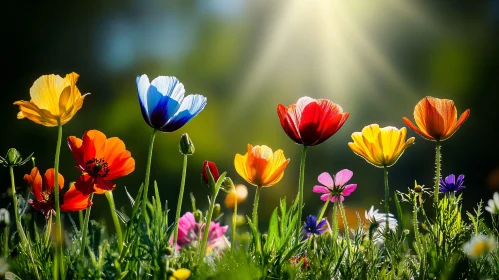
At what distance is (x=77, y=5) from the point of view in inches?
203

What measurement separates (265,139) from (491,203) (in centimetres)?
379

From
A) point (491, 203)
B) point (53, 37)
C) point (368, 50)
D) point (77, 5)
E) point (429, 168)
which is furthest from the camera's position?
point (368, 50)

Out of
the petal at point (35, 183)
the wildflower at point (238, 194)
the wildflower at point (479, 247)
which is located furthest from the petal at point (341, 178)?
the petal at point (35, 183)

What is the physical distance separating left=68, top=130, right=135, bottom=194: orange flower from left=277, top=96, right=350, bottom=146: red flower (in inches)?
11.7

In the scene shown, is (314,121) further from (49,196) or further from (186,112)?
(49,196)

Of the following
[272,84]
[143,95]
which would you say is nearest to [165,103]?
[143,95]

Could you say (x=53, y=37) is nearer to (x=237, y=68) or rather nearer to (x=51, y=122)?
(x=237, y=68)

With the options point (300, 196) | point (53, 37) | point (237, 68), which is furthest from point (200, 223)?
point (237, 68)

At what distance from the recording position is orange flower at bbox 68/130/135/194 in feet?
3.20

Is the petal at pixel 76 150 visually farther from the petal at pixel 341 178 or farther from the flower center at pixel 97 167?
the petal at pixel 341 178

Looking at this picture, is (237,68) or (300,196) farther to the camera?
(237,68)

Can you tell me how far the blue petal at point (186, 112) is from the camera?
101cm

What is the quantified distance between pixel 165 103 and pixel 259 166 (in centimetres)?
22

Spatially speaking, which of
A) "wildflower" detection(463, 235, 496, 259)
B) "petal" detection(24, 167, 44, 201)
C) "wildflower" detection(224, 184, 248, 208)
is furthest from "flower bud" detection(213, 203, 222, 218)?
"wildflower" detection(463, 235, 496, 259)
